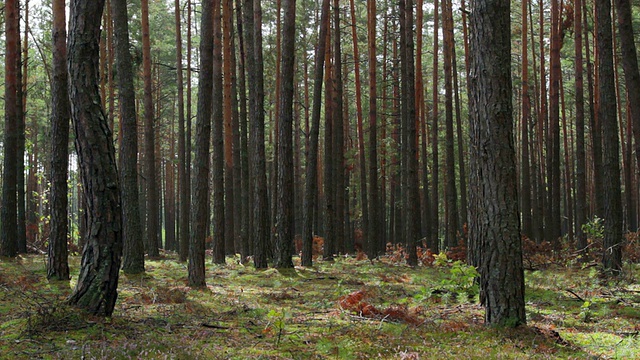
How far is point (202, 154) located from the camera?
32.7 ft

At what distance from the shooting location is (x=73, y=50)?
5.82m

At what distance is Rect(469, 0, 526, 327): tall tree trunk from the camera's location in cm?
595

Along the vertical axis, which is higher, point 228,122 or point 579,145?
point 228,122

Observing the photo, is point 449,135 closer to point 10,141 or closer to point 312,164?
point 312,164

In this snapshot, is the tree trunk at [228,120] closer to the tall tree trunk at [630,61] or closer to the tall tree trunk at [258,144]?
the tall tree trunk at [258,144]

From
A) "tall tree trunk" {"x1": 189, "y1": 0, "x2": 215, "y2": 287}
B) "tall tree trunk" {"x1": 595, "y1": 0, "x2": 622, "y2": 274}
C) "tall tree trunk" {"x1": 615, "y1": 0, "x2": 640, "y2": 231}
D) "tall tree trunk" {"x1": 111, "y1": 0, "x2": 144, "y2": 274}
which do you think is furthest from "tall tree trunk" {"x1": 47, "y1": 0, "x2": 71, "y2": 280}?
"tall tree trunk" {"x1": 615, "y1": 0, "x2": 640, "y2": 231}

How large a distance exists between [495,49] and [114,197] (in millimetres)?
4524

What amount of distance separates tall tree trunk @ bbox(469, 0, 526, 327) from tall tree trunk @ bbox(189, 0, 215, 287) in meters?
5.38

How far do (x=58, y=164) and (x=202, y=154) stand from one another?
101 inches

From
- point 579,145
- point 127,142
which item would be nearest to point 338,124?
point 579,145

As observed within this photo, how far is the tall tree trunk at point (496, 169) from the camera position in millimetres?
5945

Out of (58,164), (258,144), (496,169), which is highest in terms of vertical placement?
(258,144)

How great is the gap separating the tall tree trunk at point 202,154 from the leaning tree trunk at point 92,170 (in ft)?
13.2

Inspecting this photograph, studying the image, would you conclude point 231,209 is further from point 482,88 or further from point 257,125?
point 482,88
